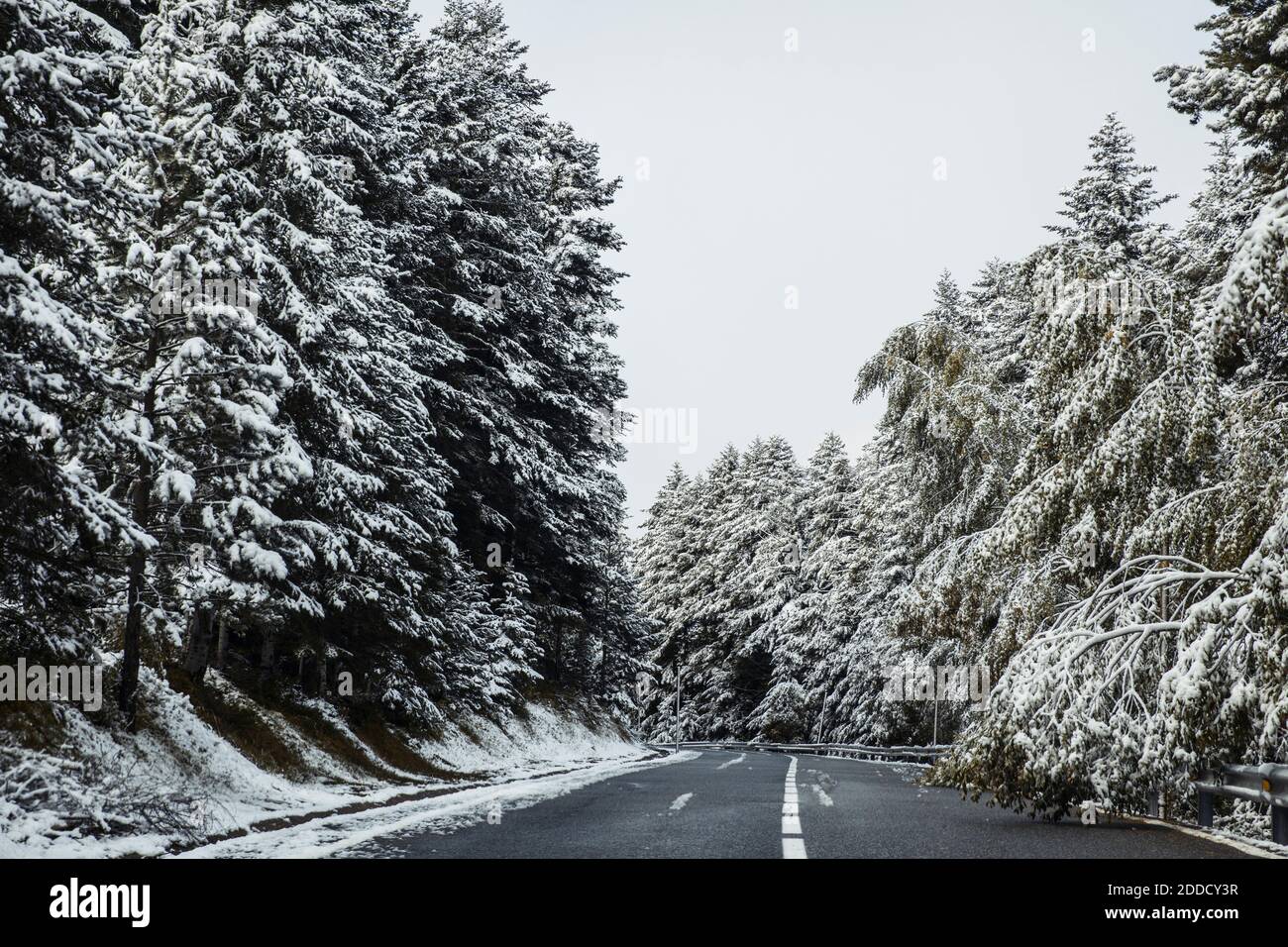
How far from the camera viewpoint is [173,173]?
14.0 metres

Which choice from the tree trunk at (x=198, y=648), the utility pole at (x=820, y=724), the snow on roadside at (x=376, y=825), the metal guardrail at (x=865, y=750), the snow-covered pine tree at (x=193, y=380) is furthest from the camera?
the utility pole at (x=820, y=724)

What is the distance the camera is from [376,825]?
9.26 metres

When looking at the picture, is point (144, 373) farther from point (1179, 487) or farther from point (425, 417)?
point (1179, 487)

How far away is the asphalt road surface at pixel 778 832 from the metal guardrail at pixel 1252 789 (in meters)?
0.42

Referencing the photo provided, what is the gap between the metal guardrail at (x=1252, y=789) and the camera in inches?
337

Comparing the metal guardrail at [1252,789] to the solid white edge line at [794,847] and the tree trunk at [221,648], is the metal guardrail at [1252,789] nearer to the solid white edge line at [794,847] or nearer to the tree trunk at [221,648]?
the solid white edge line at [794,847]

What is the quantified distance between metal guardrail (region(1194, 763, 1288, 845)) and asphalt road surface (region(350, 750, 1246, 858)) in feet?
1.37

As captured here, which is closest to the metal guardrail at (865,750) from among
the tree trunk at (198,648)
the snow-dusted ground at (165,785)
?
the snow-dusted ground at (165,785)

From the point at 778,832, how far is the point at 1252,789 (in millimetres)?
4144

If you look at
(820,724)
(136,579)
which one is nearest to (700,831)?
(136,579)

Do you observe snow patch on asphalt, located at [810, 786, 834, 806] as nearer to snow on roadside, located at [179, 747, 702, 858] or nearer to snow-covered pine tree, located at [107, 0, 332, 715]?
snow on roadside, located at [179, 747, 702, 858]

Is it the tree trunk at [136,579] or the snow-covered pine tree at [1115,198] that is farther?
the snow-covered pine tree at [1115,198]

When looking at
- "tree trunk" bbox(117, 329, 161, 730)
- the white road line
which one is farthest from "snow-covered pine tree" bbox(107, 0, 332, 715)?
the white road line
